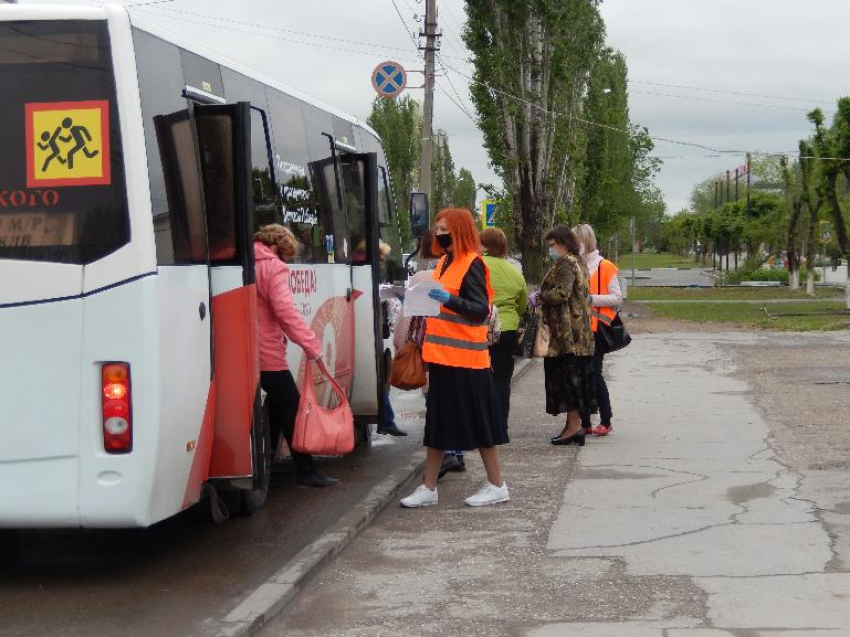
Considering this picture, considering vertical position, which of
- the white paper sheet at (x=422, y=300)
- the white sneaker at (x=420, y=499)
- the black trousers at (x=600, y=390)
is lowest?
the white sneaker at (x=420, y=499)

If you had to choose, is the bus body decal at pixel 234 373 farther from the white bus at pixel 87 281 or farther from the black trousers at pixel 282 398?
the black trousers at pixel 282 398

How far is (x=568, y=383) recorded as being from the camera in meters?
11.8

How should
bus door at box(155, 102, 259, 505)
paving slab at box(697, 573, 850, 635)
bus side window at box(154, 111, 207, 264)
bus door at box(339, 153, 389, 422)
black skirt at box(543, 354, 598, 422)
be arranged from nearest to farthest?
paving slab at box(697, 573, 850, 635) < bus side window at box(154, 111, 207, 264) < bus door at box(155, 102, 259, 505) < bus door at box(339, 153, 389, 422) < black skirt at box(543, 354, 598, 422)

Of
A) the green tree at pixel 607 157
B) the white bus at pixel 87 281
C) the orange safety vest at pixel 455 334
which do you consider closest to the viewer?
the white bus at pixel 87 281

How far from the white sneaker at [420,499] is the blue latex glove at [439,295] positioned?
51.7 inches

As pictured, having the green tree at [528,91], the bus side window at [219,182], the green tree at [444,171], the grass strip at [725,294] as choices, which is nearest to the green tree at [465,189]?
the green tree at [444,171]

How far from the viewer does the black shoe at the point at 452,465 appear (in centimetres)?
1036

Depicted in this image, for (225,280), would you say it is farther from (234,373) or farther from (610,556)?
(610,556)

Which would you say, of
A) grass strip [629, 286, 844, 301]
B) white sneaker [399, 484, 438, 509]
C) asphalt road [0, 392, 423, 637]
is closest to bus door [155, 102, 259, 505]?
asphalt road [0, 392, 423, 637]

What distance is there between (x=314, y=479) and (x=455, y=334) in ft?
5.68

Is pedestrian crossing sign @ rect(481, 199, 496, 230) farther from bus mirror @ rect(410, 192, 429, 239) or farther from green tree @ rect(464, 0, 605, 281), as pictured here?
bus mirror @ rect(410, 192, 429, 239)

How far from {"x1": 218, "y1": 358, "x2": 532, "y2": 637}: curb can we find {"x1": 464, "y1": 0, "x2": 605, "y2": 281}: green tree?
2171 centimetres

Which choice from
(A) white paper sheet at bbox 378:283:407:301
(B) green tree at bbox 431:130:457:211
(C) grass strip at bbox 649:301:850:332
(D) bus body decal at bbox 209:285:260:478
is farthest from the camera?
(B) green tree at bbox 431:130:457:211

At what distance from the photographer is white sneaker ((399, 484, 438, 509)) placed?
9.07 metres
